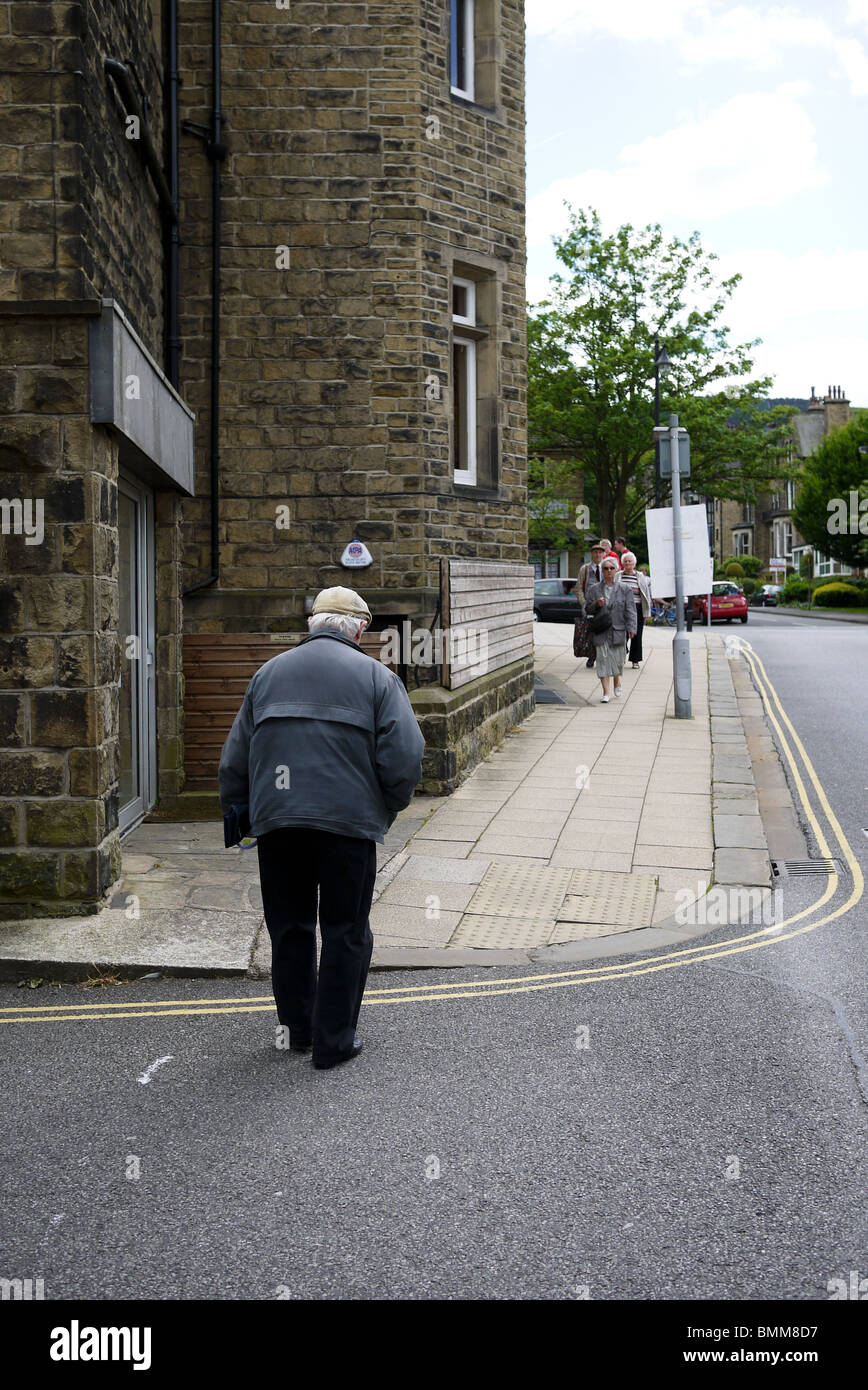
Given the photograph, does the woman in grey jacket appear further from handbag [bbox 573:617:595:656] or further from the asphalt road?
the asphalt road

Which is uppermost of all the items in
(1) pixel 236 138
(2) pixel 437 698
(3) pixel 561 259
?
(3) pixel 561 259

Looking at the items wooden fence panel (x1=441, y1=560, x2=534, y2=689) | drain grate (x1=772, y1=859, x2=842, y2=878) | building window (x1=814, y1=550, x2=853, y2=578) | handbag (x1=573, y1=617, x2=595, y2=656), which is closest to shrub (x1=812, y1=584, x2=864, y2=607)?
building window (x1=814, y1=550, x2=853, y2=578)

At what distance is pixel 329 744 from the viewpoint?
16.0 ft

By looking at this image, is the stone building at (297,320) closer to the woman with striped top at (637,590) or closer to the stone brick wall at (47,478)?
the stone brick wall at (47,478)

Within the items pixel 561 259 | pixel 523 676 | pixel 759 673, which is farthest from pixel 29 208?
pixel 561 259

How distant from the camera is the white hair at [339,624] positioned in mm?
5102

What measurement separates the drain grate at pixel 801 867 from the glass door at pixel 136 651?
4.47 metres

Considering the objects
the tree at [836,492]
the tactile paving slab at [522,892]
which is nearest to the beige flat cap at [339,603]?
the tactile paving slab at [522,892]

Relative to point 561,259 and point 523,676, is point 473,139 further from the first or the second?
point 561,259

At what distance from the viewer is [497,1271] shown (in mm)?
3357

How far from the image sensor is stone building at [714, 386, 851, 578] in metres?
84.2

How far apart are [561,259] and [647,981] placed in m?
37.7

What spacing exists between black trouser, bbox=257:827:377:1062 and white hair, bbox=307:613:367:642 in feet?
2.59

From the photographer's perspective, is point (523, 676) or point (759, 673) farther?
point (759, 673)
